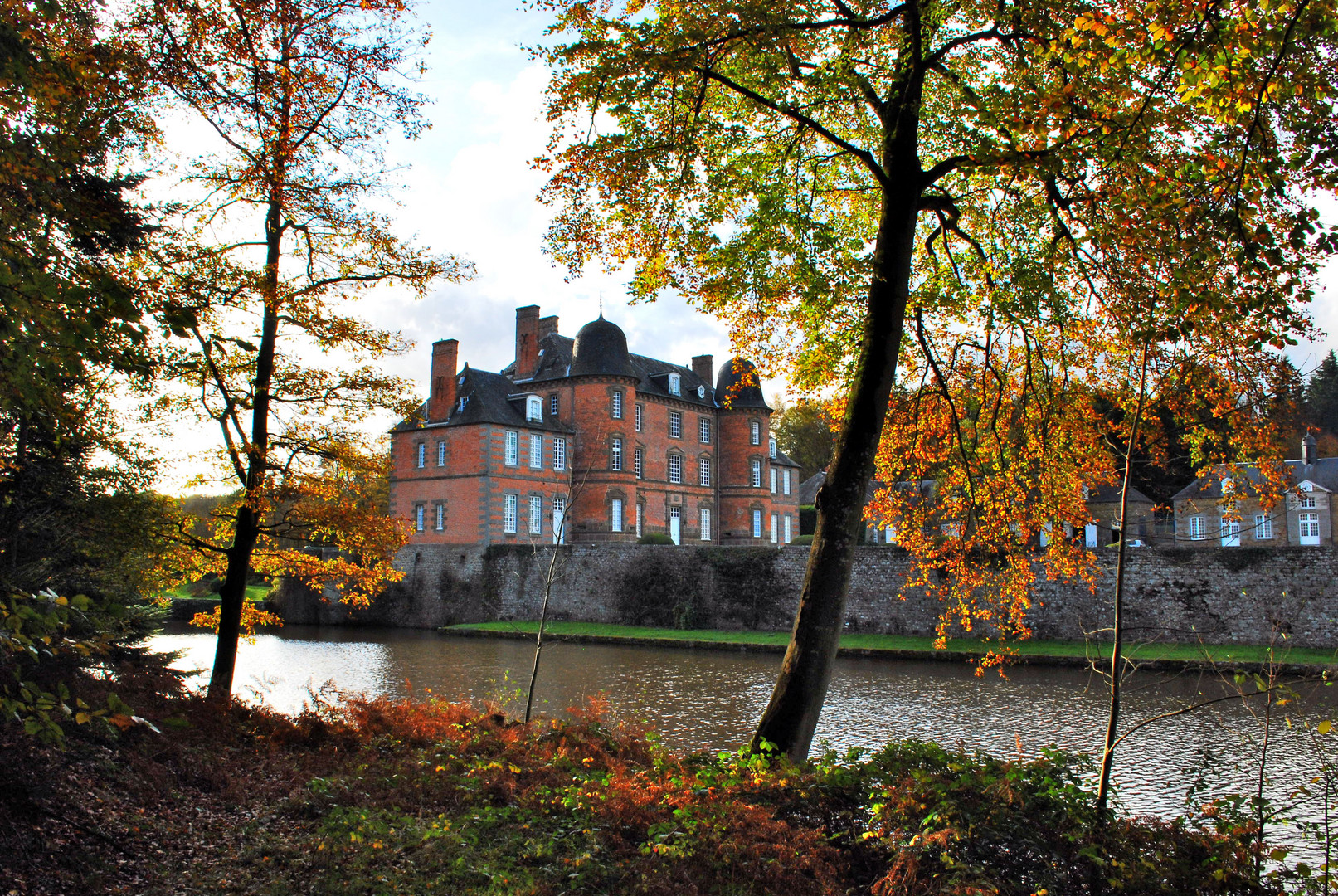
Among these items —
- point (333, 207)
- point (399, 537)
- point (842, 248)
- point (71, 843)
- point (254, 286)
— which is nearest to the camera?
point (71, 843)

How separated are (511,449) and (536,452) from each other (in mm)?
1489

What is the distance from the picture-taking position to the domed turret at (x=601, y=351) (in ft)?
132

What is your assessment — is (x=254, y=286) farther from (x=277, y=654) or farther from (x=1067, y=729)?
(x=277, y=654)

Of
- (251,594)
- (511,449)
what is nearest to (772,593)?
(511,449)

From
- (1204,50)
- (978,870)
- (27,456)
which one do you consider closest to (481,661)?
(27,456)

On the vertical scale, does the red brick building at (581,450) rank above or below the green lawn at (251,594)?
above

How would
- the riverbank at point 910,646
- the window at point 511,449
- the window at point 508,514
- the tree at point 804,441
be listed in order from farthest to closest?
the tree at point 804,441 → the window at point 511,449 → the window at point 508,514 → the riverbank at point 910,646

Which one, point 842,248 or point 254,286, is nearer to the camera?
point 842,248

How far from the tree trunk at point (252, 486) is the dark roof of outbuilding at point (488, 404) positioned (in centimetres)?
2542

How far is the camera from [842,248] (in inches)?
346

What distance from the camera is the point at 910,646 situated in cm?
2384

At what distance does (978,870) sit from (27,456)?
11084 mm

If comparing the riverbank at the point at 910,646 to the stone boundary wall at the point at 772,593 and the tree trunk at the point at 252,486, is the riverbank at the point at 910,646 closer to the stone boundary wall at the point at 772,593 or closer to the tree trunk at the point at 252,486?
the stone boundary wall at the point at 772,593

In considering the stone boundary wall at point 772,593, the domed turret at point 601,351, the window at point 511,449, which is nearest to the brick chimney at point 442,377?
the window at point 511,449
